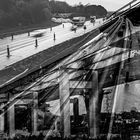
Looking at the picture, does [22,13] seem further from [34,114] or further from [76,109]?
[76,109]

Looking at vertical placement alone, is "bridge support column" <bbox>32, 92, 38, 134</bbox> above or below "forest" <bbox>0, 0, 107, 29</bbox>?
below

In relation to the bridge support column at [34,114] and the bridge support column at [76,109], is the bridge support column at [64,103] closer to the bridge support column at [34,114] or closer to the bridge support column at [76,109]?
the bridge support column at [76,109]

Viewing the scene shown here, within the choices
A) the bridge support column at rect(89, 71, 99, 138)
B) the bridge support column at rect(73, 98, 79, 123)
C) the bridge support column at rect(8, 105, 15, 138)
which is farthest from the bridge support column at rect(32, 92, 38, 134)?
the bridge support column at rect(89, 71, 99, 138)

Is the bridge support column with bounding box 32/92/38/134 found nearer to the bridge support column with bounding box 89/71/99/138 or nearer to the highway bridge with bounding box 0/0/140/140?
the highway bridge with bounding box 0/0/140/140

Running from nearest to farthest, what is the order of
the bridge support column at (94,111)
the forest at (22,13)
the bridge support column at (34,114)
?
the bridge support column at (94,111)
the bridge support column at (34,114)
the forest at (22,13)

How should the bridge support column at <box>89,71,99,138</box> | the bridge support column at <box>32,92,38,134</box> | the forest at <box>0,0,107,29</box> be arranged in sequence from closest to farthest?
the bridge support column at <box>89,71,99,138</box>
the bridge support column at <box>32,92,38,134</box>
the forest at <box>0,0,107,29</box>

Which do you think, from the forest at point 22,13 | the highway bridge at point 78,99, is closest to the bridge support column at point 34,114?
the highway bridge at point 78,99

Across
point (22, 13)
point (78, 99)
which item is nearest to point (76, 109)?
point (78, 99)
